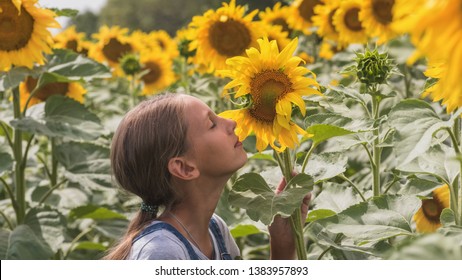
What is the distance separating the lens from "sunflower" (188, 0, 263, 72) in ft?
8.58

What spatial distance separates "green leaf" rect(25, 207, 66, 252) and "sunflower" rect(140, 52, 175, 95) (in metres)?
1.83

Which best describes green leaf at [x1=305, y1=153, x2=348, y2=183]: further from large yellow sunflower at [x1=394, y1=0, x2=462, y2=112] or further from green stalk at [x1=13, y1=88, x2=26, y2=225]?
green stalk at [x1=13, y1=88, x2=26, y2=225]

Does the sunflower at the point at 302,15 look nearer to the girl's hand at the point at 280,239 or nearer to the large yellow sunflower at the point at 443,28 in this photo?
the girl's hand at the point at 280,239

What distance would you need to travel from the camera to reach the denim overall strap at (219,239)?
1668mm

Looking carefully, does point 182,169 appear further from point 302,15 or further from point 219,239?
point 302,15

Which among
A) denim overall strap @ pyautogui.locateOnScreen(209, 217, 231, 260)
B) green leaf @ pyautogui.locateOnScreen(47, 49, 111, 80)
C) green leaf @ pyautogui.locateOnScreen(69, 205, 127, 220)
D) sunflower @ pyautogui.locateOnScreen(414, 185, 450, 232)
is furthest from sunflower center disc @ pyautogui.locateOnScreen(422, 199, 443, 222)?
green leaf @ pyautogui.locateOnScreen(47, 49, 111, 80)

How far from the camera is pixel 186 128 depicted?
1557 mm

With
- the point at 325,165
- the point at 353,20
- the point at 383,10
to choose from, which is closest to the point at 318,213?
the point at 325,165

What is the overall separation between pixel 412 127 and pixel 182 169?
1.70 feet

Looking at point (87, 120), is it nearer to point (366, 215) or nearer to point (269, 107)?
point (269, 107)

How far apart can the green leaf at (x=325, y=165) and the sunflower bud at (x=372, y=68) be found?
0.16 meters

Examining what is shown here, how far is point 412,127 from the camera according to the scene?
121cm
